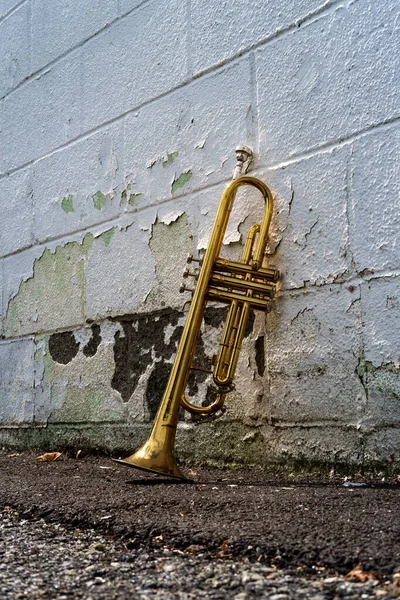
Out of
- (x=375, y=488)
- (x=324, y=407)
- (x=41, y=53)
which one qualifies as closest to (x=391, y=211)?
A: (x=324, y=407)

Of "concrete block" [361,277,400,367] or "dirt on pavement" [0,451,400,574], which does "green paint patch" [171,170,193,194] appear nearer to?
"concrete block" [361,277,400,367]

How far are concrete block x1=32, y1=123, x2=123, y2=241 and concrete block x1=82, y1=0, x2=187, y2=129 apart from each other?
94mm

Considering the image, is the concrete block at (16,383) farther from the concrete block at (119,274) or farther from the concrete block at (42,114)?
the concrete block at (42,114)


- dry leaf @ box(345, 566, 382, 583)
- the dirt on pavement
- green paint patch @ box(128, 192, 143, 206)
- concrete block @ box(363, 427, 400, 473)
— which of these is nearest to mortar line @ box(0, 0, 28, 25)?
green paint patch @ box(128, 192, 143, 206)

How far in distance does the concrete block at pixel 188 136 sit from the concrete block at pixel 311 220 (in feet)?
0.72

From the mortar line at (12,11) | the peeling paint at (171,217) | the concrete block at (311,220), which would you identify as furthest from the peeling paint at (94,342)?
the mortar line at (12,11)

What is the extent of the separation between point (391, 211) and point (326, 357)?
396 mm

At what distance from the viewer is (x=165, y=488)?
1.68m

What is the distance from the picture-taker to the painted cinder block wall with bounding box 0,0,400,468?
1.83 m

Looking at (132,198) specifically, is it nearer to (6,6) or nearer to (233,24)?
(233,24)

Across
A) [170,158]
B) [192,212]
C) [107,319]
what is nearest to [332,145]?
[192,212]

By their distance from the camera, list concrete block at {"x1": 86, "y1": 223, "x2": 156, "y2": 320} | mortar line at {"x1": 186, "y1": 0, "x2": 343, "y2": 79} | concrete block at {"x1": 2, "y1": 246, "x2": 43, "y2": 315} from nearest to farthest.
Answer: mortar line at {"x1": 186, "y1": 0, "x2": 343, "y2": 79} → concrete block at {"x1": 86, "y1": 223, "x2": 156, "y2": 320} → concrete block at {"x1": 2, "y1": 246, "x2": 43, "y2": 315}

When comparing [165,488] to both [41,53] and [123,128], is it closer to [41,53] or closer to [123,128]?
[123,128]

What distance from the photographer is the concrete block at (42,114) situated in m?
2.81
